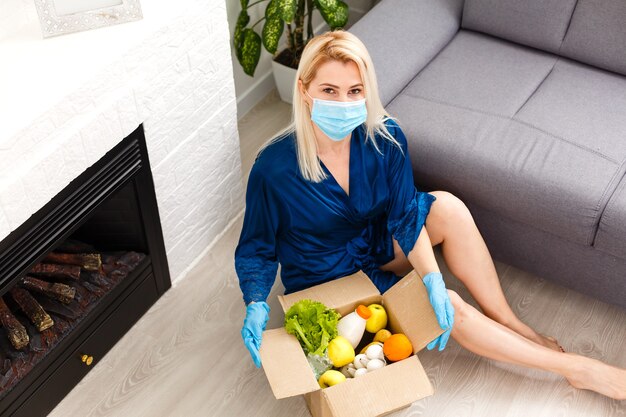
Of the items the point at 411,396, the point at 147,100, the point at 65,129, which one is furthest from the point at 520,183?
the point at 65,129

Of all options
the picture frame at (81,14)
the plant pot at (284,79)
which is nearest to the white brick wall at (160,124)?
the picture frame at (81,14)

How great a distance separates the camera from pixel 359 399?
179 centimetres

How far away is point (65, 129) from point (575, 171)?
1288 millimetres

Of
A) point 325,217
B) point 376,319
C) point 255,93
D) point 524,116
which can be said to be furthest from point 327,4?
point 376,319

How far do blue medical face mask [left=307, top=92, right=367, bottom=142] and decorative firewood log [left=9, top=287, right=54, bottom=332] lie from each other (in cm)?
86

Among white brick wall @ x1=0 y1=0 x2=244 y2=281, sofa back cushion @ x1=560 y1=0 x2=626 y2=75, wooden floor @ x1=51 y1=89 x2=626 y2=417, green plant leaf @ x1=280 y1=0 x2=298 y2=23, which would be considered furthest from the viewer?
green plant leaf @ x1=280 y1=0 x2=298 y2=23

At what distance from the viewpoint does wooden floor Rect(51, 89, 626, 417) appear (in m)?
2.06

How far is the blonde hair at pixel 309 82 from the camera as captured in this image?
1791 mm

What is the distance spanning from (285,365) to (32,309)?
0.69 meters

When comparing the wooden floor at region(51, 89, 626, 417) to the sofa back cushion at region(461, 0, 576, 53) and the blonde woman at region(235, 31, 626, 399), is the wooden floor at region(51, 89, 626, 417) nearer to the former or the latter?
the blonde woman at region(235, 31, 626, 399)

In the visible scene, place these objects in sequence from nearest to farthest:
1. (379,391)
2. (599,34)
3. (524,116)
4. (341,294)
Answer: (379,391) < (341,294) < (524,116) < (599,34)

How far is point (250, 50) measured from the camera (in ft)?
8.66

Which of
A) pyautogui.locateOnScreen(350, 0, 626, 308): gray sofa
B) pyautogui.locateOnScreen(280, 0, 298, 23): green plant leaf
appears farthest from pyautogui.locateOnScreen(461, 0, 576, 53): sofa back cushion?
pyautogui.locateOnScreen(280, 0, 298, 23): green plant leaf

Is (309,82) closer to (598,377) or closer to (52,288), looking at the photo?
(52,288)
